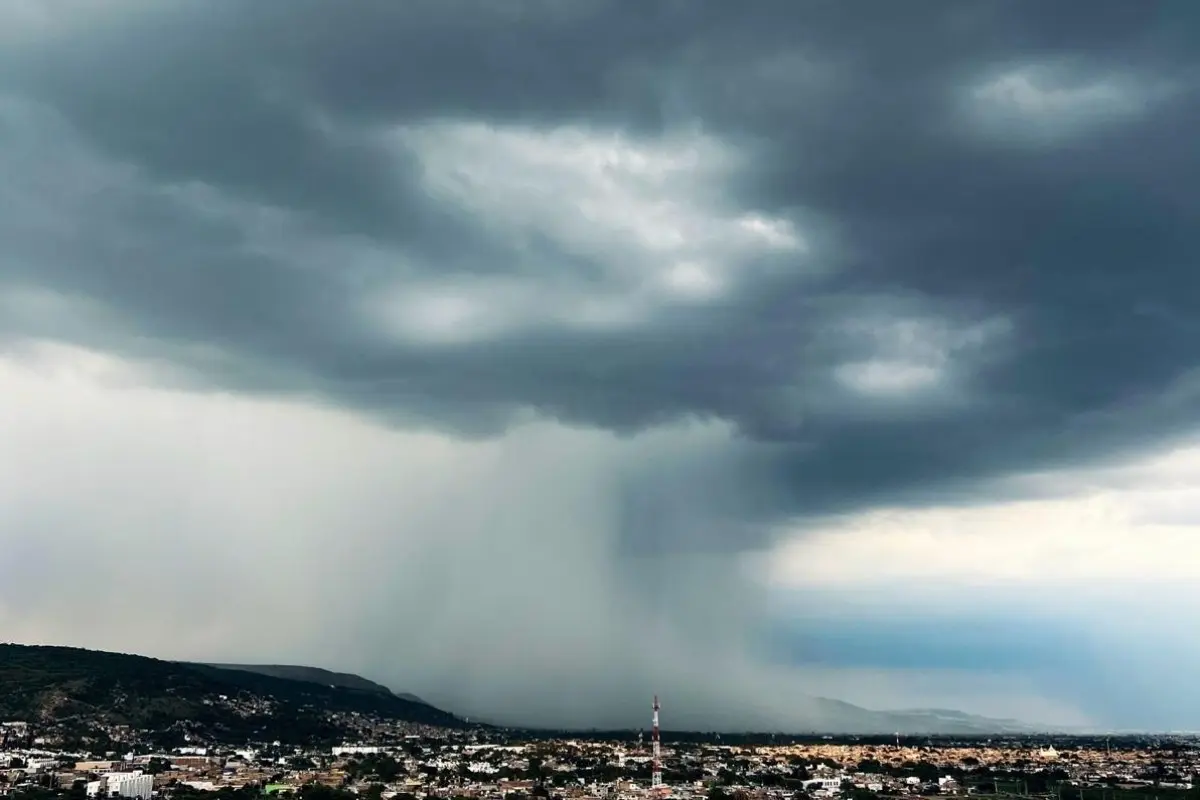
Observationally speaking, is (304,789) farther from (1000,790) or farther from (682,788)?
(1000,790)

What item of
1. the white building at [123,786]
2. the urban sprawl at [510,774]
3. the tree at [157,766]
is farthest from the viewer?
the tree at [157,766]

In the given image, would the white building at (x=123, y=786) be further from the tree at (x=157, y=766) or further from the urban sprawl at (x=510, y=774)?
the tree at (x=157, y=766)

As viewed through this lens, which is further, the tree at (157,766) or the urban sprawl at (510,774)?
the tree at (157,766)

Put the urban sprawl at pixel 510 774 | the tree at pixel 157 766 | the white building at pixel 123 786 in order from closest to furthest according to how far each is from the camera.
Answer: the white building at pixel 123 786 → the urban sprawl at pixel 510 774 → the tree at pixel 157 766

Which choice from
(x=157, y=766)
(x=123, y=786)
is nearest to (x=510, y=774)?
(x=157, y=766)

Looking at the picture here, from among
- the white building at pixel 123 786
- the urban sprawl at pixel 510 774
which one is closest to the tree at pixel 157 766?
the urban sprawl at pixel 510 774

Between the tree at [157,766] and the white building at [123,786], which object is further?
the tree at [157,766]

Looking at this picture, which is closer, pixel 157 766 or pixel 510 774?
pixel 157 766

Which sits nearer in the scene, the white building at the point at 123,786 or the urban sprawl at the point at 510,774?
the white building at the point at 123,786

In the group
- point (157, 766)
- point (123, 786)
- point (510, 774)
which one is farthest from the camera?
point (510, 774)

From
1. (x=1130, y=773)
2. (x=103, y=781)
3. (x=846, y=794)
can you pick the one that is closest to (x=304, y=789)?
(x=103, y=781)

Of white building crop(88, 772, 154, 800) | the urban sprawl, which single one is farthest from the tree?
white building crop(88, 772, 154, 800)

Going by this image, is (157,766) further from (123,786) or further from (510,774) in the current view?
(510,774)
